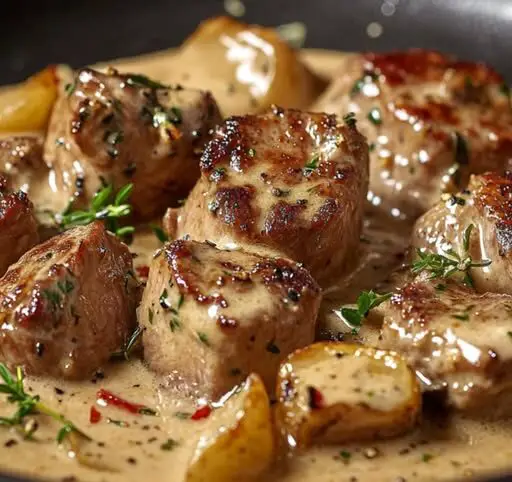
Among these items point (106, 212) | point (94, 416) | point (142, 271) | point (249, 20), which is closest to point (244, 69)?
point (249, 20)

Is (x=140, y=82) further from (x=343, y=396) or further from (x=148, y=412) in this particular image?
(x=343, y=396)

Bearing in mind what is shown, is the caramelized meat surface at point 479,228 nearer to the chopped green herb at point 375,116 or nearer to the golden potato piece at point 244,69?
the chopped green herb at point 375,116

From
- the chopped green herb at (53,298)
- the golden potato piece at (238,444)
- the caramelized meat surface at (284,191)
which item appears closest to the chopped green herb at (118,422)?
the golden potato piece at (238,444)

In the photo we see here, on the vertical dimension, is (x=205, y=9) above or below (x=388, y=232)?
above

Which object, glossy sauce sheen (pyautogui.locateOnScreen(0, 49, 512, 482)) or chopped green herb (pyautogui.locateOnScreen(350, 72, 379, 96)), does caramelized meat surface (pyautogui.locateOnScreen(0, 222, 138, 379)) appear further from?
chopped green herb (pyautogui.locateOnScreen(350, 72, 379, 96))

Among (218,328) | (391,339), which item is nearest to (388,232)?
(391,339)

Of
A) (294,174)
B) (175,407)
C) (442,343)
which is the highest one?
(294,174)

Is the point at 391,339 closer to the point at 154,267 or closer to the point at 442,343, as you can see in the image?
the point at 442,343

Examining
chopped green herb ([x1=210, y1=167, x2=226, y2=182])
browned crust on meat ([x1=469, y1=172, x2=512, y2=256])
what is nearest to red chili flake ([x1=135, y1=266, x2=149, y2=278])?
chopped green herb ([x1=210, y1=167, x2=226, y2=182])
